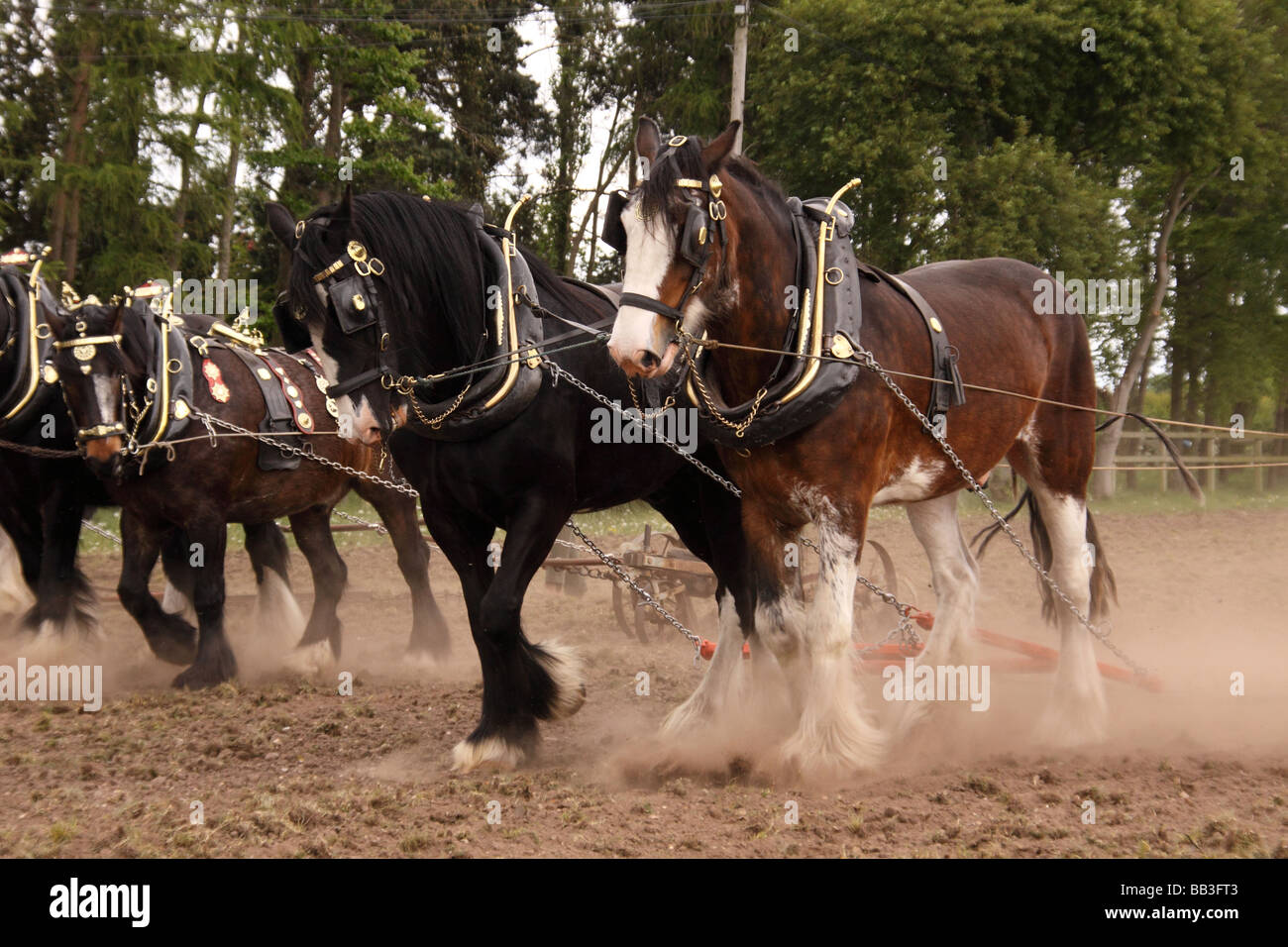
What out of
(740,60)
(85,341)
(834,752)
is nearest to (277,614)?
(85,341)

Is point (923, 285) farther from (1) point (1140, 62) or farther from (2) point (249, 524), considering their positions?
(1) point (1140, 62)

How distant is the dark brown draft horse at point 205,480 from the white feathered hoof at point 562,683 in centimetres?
255

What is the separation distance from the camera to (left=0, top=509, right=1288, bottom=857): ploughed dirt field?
3732mm

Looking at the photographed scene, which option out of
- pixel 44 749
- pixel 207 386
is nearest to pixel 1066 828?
pixel 44 749

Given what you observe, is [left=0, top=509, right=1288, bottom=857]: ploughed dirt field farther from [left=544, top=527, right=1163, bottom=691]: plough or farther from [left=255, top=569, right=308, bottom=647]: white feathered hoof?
[left=544, top=527, right=1163, bottom=691]: plough

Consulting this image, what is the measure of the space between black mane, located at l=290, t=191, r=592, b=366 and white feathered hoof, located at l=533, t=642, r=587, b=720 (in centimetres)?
138

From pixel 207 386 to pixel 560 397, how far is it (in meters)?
3.06

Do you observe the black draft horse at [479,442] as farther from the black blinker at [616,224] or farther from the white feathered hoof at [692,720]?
the black blinker at [616,224]

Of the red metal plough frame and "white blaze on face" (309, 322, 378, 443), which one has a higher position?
"white blaze on face" (309, 322, 378, 443)

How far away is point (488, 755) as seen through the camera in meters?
4.75

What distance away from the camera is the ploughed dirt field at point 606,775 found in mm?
3732

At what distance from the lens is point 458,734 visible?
5.63 m

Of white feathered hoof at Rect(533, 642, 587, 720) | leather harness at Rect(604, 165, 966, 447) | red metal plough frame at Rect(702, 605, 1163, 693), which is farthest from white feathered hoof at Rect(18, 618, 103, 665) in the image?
leather harness at Rect(604, 165, 966, 447)

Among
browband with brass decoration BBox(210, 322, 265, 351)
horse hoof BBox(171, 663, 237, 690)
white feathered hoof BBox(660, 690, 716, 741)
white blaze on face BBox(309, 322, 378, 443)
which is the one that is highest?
browband with brass decoration BBox(210, 322, 265, 351)
